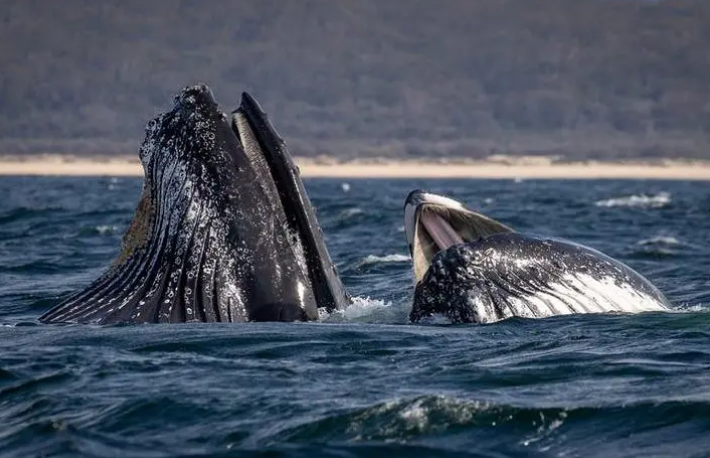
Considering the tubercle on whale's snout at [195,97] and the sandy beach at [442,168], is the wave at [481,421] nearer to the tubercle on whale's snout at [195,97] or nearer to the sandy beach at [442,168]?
the tubercle on whale's snout at [195,97]

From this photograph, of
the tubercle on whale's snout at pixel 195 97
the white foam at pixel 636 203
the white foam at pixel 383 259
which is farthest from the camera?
the white foam at pixel 636 203

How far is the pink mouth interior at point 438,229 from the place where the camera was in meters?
8.14

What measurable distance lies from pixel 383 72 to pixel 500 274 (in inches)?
4698

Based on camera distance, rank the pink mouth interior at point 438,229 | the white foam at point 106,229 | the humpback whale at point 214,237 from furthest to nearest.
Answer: the white foam at point 106,229 → the pink mouth interior at point 438,229 → the humpback whale at point 214,237

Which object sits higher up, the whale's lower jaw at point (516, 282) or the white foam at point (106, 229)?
the white foam at point (106, 229)

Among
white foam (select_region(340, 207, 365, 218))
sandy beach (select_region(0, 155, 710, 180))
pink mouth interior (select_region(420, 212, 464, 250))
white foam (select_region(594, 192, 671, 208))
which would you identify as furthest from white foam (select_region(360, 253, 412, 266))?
sandy beach (select_region(0, 155, 710, 180))

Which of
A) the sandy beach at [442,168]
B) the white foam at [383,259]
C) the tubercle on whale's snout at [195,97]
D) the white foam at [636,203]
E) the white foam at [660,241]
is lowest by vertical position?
the white foam at [660,241]

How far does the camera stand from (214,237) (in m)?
7.61

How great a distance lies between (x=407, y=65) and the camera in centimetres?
12781

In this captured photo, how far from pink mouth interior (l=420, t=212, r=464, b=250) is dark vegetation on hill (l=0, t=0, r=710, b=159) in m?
94.0

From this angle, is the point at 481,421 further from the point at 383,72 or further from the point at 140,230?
the point at 383,72

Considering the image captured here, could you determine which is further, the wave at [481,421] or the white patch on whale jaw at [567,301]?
the white patch on whale jaw at [567,301]

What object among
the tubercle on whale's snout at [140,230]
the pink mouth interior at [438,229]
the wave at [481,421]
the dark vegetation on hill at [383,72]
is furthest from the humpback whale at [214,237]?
the dark vegetation on hill at [383,72]

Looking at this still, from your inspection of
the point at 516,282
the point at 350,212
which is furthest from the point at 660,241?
the point at 516,282
